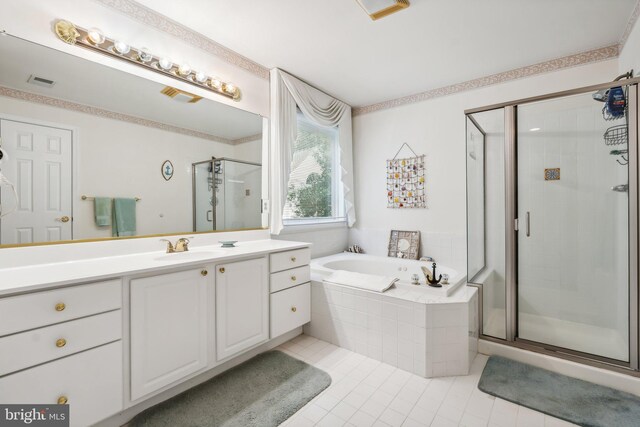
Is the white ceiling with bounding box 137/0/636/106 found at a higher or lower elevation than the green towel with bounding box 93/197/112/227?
higher

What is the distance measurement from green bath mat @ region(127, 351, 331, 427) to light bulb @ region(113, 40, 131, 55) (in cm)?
212

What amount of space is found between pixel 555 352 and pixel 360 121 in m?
3.01

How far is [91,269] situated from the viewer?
1.38 m

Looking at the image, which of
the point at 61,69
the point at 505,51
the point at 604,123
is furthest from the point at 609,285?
the point at 61,69

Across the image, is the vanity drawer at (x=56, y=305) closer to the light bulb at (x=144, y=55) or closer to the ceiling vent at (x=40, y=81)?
the ceiling vent at (x=40, y=81)

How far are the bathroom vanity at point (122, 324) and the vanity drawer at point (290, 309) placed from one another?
0.07 meters

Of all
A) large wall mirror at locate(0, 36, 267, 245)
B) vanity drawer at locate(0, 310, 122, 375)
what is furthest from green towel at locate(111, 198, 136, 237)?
vanity drawer at locate(0, 310, 122, 375)

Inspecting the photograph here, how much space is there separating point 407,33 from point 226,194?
1895 millimetres

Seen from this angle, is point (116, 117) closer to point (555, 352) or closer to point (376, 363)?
point (376, 363)

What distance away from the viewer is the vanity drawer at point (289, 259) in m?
2.15

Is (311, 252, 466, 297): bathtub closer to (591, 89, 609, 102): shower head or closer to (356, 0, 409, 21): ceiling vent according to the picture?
(591, 89, 609, 102): shower head

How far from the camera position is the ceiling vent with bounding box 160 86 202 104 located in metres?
2.05

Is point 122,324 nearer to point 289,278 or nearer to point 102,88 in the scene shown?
point 289,278

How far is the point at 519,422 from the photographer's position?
153cm
